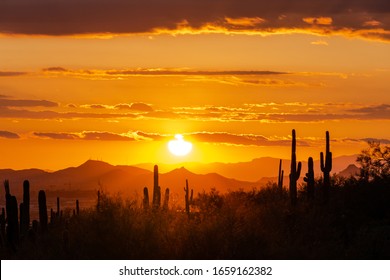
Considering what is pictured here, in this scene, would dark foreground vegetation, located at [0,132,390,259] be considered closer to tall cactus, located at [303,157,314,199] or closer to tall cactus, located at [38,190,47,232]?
tall cactus, located at [38,190,47,232]

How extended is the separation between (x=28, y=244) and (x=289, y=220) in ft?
35.5

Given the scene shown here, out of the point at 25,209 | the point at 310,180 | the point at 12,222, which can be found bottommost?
the point at 12,222

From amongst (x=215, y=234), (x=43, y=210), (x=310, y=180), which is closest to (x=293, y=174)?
(x=310, y=180)

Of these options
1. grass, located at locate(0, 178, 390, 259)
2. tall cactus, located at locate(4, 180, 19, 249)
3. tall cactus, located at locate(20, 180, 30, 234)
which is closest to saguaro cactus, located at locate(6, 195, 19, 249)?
tall cactus, located at locate(4, 180, 19, 249)

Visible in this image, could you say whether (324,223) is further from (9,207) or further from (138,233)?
(9,207)

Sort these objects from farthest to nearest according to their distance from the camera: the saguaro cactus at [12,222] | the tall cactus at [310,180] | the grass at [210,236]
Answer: the tall cactus at [310,180] → the saguaro cactus at [12,222] → the grass at [210,236]

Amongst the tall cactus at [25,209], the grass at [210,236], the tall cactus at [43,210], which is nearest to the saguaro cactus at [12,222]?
the tall cactus at [25,209]

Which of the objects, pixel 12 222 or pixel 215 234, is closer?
pixel 215 234

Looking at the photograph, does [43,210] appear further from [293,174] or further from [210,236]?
[210,236]

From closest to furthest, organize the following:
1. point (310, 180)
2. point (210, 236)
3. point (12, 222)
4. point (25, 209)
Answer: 1. point (210, 236)
2. point (12, 222)
3. point (25, 209)
4. point (310, 180)

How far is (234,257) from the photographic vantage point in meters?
29.8

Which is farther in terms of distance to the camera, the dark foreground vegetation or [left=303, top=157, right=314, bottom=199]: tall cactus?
[left=303, top=157, right=314, bottom=199]: tall cactus

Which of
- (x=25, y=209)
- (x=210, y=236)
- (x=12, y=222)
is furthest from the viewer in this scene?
(x=25, y=209)

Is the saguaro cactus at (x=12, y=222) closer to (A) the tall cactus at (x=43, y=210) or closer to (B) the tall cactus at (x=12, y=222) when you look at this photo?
(B) the tall cactus at (x=12, y=222)
